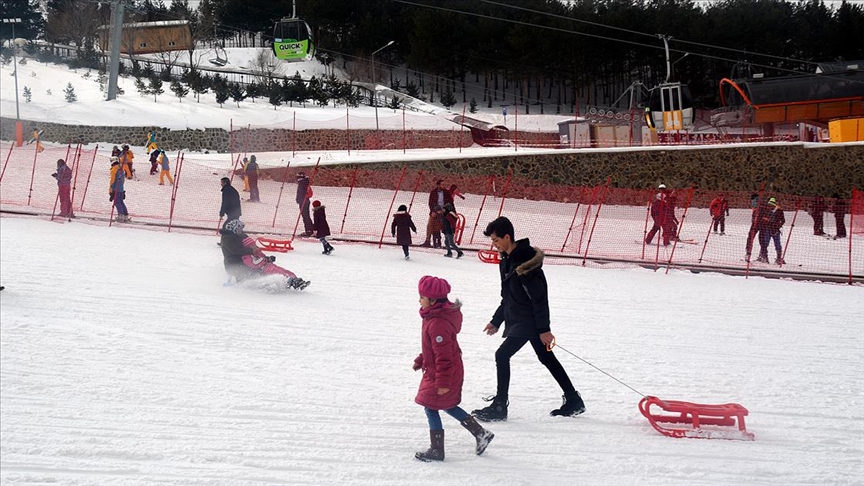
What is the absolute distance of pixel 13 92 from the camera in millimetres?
37938

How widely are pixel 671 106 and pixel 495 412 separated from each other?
89.3 ft

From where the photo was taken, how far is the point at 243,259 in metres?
12.2

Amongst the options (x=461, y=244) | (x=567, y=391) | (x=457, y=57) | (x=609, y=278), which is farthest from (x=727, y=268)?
(x=457, y=57)

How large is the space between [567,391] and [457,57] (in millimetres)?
54214

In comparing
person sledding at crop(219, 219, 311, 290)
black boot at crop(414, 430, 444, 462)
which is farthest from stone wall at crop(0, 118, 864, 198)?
black boot at crop(414, 430, 444, 462)

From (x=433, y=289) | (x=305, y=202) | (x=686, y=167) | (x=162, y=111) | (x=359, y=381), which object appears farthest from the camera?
(x=162, y=111)

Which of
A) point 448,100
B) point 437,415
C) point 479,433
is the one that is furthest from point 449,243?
point 448,100

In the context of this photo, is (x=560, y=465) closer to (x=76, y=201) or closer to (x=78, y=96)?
(x=76, y=201)

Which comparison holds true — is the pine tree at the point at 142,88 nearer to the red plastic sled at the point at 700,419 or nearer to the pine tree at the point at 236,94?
the pine tree at the point at 236,94

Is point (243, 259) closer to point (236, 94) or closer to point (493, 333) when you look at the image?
point (493, 333)

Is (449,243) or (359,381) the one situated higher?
(449,243)

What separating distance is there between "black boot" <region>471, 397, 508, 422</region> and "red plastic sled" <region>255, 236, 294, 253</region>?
395 inches

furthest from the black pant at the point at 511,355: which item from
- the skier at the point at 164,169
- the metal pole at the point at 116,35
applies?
the metal pole at the point at 116,35

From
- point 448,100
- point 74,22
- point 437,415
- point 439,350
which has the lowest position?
point 437,415
